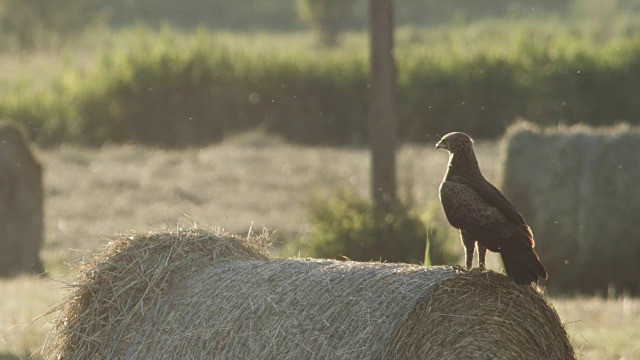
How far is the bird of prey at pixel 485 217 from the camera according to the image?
5.22 m

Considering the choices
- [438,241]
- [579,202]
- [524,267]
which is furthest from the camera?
[579,202]

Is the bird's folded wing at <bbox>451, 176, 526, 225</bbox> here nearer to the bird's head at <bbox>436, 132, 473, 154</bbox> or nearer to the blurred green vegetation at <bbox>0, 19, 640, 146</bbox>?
the bird's head at <bbox>436, 132, 473, 154</bbox>

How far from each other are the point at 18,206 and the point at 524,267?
430 inches

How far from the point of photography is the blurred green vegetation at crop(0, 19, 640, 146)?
25.5 metres

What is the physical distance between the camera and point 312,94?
90.0ft

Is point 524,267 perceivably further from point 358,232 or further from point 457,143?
point 358,232

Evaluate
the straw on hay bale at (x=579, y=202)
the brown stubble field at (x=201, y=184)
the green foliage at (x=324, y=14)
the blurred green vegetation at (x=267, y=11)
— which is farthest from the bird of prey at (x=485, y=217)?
the blurred green vegetation at (x=267, y=11)

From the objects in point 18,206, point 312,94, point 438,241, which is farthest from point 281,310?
point 312,94

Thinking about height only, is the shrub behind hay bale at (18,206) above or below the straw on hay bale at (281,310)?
below

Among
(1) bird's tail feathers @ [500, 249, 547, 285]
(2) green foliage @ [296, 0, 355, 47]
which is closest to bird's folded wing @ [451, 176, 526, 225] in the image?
(1) bird's tail feathers @ [500, 249, 547, 285]

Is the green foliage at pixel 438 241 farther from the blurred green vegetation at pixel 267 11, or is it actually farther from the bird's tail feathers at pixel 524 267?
the blurred green vegetation at pixel 267 11

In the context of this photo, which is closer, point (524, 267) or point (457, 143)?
point (524, 267)

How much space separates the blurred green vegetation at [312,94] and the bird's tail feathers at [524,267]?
64.3ft

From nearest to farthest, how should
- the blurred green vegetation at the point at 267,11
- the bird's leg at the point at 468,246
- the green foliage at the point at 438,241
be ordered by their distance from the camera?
the bird's leg at the point at 468,246, the green foliage at the point at 438,241, the blurred green vegetation at the point at 267,11
